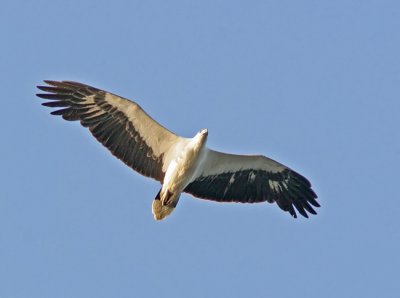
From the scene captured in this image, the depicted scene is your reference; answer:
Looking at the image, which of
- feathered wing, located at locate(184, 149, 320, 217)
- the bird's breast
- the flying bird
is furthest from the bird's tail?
feathered wing, located at locate(184, 149, 320, 217)

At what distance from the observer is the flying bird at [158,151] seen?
29.0 meters

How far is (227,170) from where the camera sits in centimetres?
3022

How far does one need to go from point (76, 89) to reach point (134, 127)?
1766 millimetres

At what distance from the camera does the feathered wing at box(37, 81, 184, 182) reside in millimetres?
29188

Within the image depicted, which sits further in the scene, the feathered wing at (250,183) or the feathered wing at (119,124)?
the feathered wing at (250,183)

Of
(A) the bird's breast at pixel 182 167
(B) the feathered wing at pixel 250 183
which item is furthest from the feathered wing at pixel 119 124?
(B) the feathered wing at pixel 250 183

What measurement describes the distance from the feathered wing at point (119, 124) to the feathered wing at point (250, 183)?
1.15 m

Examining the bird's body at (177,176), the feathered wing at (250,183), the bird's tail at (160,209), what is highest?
the feathered wing at (250,183)

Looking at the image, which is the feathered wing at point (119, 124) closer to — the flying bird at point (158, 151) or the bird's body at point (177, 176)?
the flying bird at point (158, 151)

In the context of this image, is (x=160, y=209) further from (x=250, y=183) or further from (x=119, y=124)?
(x=250, y=183)

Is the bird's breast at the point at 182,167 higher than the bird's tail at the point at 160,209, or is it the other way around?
the bird's breast at the point at 182,167

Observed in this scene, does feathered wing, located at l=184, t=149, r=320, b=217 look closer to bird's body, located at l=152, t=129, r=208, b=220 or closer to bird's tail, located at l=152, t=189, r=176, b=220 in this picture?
bird's body, located at l=152, t=129, r=208, b=220

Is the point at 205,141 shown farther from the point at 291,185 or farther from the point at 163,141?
the point at 291,185

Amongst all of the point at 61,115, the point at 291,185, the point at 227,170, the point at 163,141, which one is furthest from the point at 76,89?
the point at 291,185
